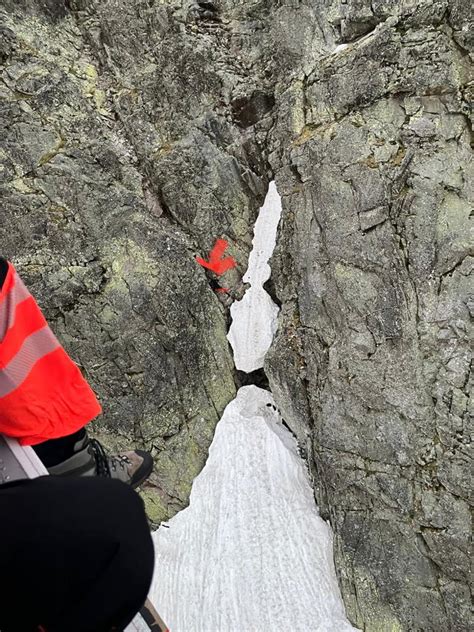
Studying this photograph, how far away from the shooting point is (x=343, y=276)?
20.4 ft

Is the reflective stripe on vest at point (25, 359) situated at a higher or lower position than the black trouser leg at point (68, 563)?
higher

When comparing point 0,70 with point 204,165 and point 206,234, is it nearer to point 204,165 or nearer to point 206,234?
point 204,165

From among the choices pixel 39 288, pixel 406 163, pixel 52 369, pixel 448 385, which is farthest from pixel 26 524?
pixel 39 288

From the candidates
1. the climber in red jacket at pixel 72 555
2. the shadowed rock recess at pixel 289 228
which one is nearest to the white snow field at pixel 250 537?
the shadowed rock recess at pixel 289 228

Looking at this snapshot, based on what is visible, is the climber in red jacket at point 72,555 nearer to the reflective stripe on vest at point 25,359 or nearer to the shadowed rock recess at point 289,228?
the reflective stripe on vest at point 25,359

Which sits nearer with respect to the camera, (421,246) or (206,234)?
(421,246)

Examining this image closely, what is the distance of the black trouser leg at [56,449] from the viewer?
2.08 m

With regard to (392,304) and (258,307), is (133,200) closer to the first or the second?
(258,307)

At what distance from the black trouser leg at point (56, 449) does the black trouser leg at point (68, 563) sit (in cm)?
82

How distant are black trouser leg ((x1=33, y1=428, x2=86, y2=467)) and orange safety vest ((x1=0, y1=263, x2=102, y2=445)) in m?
0.07

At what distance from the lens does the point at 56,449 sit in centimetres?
213

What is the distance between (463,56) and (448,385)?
4071 millimetres

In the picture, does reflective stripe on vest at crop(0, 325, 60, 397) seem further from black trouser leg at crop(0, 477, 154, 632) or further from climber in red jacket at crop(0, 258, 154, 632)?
black trouser leg at crop(0, 477, 154, 632)

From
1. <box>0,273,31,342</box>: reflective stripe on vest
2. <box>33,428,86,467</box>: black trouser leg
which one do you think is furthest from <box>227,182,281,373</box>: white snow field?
<box>0,273,31,342</box>: reflective stripe on vest
